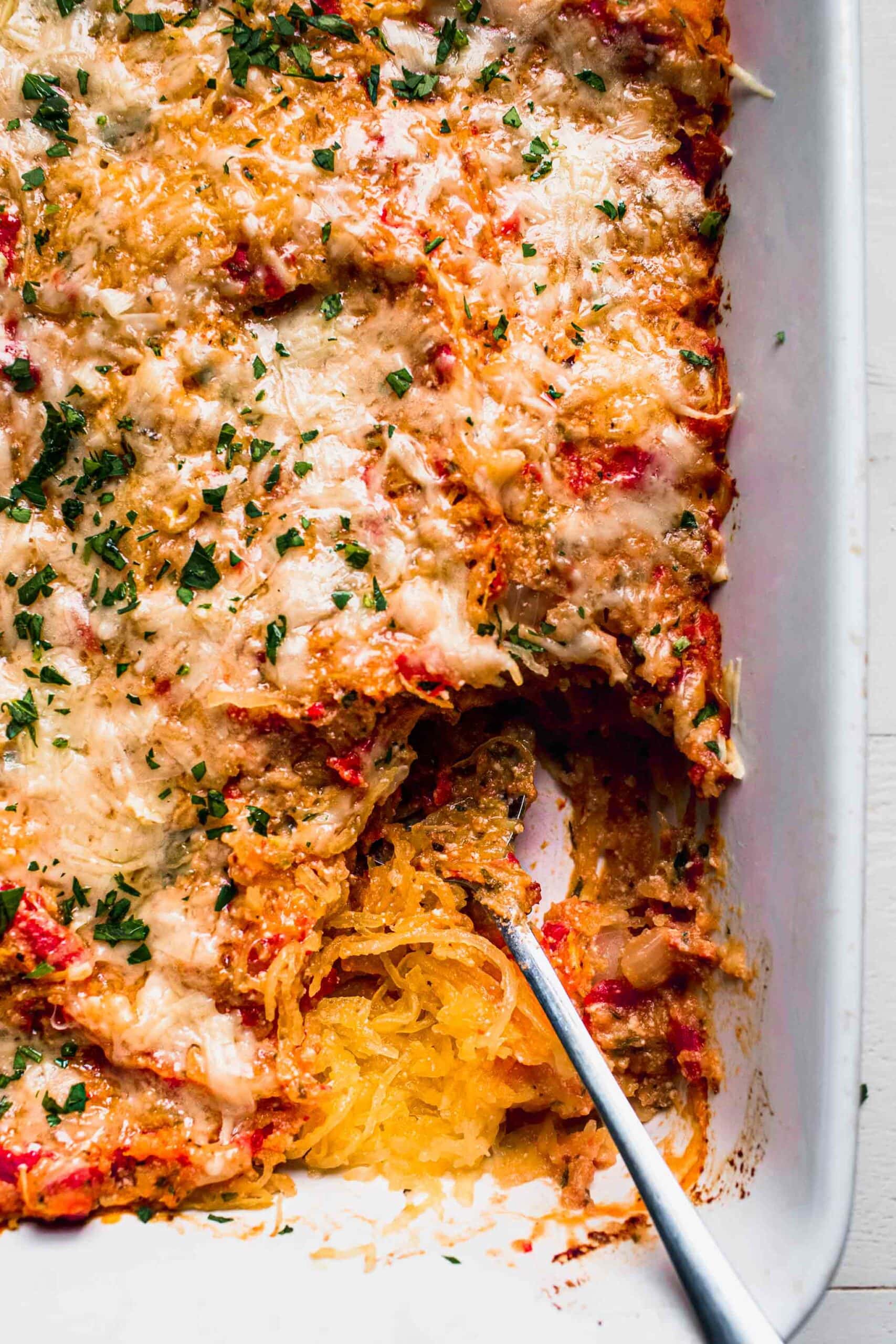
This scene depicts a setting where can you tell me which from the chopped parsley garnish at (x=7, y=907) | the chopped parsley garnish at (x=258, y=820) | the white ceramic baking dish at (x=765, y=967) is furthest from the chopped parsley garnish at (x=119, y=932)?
the white ceramic baking dish at (x=765, y=967)


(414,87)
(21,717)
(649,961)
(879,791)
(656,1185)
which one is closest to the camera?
(656,1185)

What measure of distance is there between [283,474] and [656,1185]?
167 centimetres

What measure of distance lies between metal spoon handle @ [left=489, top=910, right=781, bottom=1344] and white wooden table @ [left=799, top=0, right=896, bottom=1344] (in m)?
0.92

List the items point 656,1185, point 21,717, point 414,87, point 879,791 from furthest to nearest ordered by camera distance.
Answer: point 879,791
point 414,87
point 21,717
point 656,1185

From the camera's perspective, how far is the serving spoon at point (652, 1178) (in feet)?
7.32

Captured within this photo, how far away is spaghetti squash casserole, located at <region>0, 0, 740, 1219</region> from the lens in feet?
8.20

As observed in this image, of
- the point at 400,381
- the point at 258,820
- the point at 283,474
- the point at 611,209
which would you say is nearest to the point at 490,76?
the point at 611,209

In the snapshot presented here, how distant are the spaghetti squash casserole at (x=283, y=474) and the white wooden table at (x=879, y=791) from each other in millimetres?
759

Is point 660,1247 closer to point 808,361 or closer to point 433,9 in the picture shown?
point 808,361

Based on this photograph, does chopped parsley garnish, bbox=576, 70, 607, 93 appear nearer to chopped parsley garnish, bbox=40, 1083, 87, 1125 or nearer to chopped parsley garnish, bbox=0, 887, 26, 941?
chopped parsley garnish, bbox=0, 887, 26, 941

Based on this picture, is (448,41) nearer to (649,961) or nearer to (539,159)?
(539,159)

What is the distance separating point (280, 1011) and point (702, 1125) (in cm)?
100

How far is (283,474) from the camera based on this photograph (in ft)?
8.31

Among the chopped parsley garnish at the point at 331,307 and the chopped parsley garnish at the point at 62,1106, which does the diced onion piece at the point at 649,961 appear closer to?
the chopped parsley garnish at the point at 62,1106
